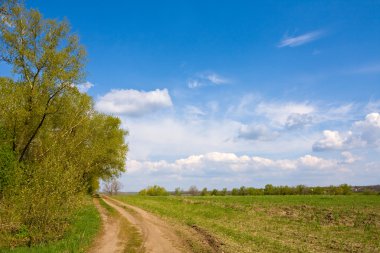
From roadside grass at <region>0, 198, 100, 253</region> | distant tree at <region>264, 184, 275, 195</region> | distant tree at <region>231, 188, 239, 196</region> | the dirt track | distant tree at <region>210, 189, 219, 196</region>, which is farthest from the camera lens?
distant tree at <region>210, 189, 219, 196</region>

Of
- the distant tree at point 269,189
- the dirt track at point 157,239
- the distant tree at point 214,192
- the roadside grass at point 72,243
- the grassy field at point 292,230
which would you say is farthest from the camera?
the distant tree at point 214,192

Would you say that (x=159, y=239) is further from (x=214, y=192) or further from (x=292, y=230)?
(x=214, y=192)

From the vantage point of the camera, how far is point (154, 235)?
22.1 m

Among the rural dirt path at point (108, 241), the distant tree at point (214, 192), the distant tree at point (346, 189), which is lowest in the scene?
the rural dirt path at point (108, 241)

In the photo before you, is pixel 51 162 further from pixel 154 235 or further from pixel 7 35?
pixel 7 35

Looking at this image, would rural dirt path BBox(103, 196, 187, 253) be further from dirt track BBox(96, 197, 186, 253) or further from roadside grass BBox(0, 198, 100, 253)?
roadside grass BBox(0, 198, 100, 253)

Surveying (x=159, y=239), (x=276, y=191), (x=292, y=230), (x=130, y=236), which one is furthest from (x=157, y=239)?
(x=276, y=191)

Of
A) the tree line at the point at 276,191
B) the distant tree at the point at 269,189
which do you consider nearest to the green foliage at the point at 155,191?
the tree line at the point at 276,191

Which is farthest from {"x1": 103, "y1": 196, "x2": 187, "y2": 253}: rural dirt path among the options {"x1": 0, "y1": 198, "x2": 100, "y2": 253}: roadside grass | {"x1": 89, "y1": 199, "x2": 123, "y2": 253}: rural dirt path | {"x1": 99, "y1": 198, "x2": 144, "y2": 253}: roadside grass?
{"x1": 0, "y1": 198, "x2": 100, "y2": 253}: roadside grass

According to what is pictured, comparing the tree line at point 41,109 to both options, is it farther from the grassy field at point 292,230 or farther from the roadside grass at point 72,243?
the grassy field at point 292,230

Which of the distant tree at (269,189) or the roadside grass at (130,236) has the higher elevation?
the distant tree at (269,189)

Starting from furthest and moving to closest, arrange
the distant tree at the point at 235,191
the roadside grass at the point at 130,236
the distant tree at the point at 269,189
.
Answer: the distant tree at the point at 235,191 < the distant tree at the point at 269,189 < the roadside grass at the point at 130,236

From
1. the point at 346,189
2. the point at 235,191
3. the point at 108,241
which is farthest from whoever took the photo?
the point at 235,191

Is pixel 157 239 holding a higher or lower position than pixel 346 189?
lower
